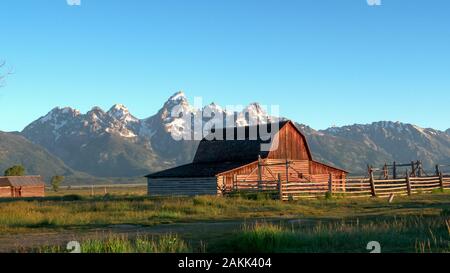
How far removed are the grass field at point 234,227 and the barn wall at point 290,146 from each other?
14.5 metres

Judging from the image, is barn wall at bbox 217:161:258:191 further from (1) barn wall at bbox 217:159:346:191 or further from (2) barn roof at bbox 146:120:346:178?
(2) barn roof at bbox 146:120:346:178

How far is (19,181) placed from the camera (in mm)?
78500

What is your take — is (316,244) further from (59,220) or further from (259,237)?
(59,220)

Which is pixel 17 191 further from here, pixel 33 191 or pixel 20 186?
pixel 33 191

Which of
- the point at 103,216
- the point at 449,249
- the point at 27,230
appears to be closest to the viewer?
the point at 449,249

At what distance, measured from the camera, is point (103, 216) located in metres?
24.7

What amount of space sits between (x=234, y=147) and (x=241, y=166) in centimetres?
788

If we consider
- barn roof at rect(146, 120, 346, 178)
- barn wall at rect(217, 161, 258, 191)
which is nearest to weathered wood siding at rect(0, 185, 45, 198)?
barn roof at rect(146, 120, 346, 178)

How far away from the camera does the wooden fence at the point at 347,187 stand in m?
36.5

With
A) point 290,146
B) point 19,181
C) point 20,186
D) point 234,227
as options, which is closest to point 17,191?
point 20,186

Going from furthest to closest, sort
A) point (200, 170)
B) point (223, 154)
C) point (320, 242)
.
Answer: point (223, 154), point (200, 170), point (320, 242)

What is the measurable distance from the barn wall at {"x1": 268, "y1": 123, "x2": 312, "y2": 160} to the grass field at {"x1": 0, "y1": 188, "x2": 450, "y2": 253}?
47.4 ft
